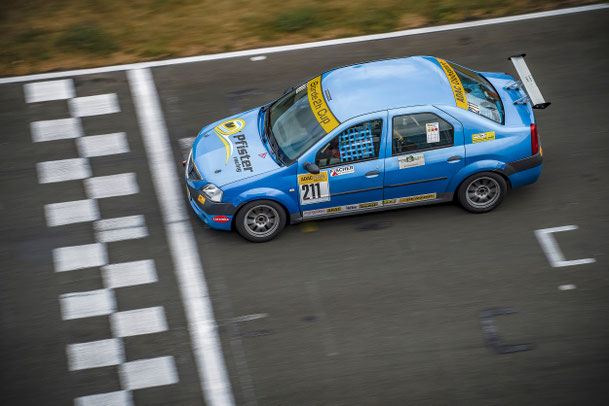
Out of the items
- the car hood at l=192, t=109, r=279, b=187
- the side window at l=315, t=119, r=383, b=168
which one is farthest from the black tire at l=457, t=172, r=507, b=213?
the car hood at l=192, t=109, r=279, b=187

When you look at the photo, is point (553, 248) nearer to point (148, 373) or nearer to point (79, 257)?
point (148, 373)

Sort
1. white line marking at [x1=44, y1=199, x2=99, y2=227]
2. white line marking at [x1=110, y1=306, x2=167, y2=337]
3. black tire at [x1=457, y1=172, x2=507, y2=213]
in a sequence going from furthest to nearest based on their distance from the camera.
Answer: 1. white line marking at [x1=44, y1=199, x2=99, y2=227]
2. black tire at [x1=457, y1=172, x2=507, y2=213]
3. white line marking at [x1=110, y1=306, x2=167, y2=337]

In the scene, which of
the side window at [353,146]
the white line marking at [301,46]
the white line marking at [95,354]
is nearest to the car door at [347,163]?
the side window at [353,146]

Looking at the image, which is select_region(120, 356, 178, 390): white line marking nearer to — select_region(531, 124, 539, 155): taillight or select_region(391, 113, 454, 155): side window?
select_region(391, 113, 454, 155): side window

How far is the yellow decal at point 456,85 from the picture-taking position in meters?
8.25

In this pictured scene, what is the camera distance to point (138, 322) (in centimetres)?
767

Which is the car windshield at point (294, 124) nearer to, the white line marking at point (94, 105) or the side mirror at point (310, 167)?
the side mirror at point (310, 167)

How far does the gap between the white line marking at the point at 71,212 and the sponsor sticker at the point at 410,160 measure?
419 cm

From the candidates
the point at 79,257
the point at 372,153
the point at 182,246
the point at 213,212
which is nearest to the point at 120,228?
the point at 79,257

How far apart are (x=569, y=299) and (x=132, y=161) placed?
6.34 m

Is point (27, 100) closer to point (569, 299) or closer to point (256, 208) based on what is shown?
point (256, 208)

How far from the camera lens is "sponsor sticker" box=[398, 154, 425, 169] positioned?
819cm

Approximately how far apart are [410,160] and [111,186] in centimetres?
432

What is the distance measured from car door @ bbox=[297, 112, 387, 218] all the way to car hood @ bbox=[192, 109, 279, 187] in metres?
0.52
